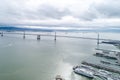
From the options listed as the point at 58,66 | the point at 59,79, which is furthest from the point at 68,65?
the point at 59,79

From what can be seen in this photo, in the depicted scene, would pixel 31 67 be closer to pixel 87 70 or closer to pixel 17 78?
pixel 17 78

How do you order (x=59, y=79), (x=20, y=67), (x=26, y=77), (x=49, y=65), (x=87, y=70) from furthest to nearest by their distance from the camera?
(x=49, y=65) → (x=20, y=67) → (x=87, y=70) → (x=26, y=77) → (x=59, y=79)

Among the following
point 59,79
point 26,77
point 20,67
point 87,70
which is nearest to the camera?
point 59,79

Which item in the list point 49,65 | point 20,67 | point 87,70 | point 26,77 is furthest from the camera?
point 49,65

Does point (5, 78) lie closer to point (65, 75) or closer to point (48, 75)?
point (48, 75)

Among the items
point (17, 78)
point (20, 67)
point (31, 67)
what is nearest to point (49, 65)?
point (31, 67)

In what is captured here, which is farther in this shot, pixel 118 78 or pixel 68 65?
pixel 68 65

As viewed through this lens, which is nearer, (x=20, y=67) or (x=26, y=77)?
(x=26, y=77)

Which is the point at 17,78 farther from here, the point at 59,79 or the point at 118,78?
the point at 118,78

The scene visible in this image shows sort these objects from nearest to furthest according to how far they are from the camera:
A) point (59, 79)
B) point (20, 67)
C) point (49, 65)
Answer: point (59, 79)
point (20, 67)
point (49, 65)
